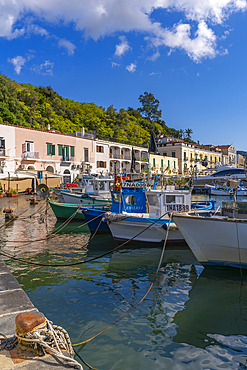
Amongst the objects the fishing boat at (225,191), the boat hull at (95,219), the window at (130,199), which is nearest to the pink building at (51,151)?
the fishing boat at (225,191)

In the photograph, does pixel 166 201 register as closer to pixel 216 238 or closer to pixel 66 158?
pixel 216 238

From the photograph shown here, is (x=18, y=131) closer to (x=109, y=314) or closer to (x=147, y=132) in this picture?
(x=109, y=314)

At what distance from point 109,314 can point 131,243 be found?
6335 mm

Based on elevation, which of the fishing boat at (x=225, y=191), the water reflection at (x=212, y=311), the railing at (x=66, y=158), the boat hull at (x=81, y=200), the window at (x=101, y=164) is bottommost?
the water reflection at (x=212, y=311)

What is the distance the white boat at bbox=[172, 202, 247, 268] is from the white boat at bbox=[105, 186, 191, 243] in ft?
8.92

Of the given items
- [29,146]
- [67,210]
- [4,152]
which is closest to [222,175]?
[29,146]

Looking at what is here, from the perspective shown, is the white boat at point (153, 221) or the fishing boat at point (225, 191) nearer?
the white boat at point (153, 221)

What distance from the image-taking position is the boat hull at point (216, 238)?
8156 mm

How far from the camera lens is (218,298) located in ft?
23.2

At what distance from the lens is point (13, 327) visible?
3.89m

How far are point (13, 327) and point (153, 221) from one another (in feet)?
27.2

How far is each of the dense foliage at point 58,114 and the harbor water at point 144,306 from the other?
37.7 metres

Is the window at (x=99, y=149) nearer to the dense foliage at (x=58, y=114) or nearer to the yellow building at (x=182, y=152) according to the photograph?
the dense foliage at (x=58, y=114)

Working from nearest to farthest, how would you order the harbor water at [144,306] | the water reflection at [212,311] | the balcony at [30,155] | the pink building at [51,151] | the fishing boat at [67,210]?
the harbor water at [144,306]
the water reflection at [212,311]
the fishing boat at [67,210]
the pink building at [51,151]
the balcony at [30,155]
